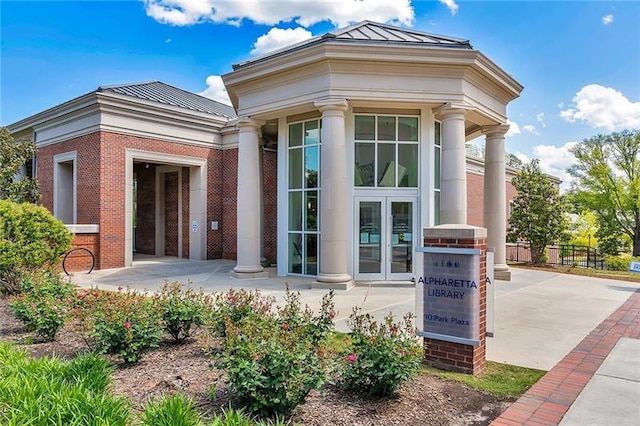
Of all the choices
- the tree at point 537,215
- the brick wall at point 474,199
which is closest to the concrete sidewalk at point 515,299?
the tree at point 537,215

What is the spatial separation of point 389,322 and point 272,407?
5.13 ft

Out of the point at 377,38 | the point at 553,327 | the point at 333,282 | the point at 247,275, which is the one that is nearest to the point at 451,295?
the point at 553,327

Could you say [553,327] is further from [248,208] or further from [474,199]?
[474,199]

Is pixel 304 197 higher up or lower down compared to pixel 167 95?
lower down

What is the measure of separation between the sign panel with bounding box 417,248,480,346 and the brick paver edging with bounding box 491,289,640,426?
33.3 inches

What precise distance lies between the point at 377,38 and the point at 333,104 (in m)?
2.39

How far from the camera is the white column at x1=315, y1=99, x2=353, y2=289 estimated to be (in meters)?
11.0

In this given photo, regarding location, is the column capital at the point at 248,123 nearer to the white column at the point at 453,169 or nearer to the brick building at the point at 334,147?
the brick building at the point at 334,147

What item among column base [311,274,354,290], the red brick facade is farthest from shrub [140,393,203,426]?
the red brick facade

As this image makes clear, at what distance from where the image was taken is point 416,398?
413 cm

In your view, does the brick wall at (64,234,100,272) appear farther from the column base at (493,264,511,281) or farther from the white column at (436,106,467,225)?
the column base at (493,264,511,281)

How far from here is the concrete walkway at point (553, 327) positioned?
13.0 ft

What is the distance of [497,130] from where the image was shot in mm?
13898

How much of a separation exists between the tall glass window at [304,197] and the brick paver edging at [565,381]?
7.67m
